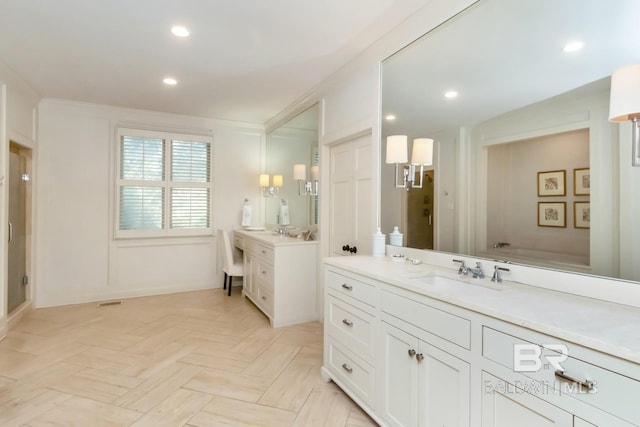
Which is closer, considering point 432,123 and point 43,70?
point 432,123

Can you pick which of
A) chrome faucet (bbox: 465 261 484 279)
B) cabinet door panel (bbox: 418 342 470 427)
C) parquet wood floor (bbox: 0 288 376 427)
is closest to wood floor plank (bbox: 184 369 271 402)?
parquet wood floor (bbox: 0 288 376 427)

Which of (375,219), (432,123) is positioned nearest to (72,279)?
(375,219)

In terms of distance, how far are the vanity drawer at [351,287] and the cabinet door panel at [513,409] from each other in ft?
2.41

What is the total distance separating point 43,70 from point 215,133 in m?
2.11

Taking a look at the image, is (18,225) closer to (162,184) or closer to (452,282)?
(162,184)

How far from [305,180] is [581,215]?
2.86m

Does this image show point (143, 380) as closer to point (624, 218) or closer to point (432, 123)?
point (432, 123)

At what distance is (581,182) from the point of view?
4.76ft

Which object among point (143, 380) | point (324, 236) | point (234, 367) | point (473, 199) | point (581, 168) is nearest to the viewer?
point (581, 168)

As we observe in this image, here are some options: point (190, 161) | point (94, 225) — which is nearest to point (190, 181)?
point (190, 161)

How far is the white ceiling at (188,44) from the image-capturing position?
2.21 metres

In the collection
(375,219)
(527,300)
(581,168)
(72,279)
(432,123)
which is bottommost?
(72,279)

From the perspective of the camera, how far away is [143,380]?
2383 mm

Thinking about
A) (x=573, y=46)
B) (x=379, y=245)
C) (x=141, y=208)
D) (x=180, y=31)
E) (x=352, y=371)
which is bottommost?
(x=352, y=371)
